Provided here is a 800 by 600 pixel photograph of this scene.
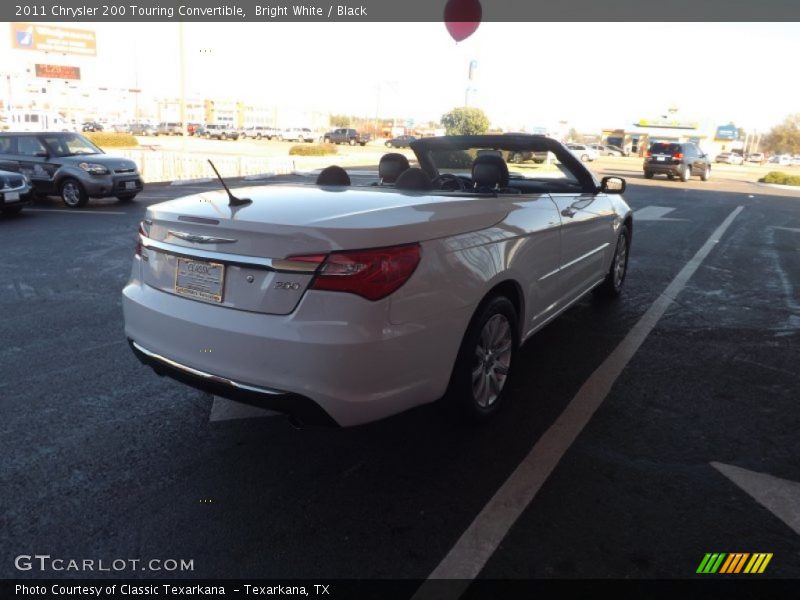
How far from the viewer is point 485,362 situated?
11.3ft

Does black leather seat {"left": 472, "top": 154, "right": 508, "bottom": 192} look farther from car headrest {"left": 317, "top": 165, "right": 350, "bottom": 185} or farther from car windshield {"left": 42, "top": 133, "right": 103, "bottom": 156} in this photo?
car windshield {"left": 42, "top": 133, "right": 103, "bottom": 156}

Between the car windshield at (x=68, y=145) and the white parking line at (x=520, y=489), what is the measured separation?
13.0 m

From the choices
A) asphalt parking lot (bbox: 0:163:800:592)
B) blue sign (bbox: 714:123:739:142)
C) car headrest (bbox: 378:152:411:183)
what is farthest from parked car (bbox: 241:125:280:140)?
asphalt parking lot (bbox: 0:163:800:592)

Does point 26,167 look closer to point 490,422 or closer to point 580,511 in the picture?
point 490,422

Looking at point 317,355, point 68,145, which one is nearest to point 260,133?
point 68,145

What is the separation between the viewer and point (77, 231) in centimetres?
988

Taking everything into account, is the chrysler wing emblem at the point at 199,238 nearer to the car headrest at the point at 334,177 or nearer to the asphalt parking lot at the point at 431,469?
the asphalt parking lot at the point at 431,469

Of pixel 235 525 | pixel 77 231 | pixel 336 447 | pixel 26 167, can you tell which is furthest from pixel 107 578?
pixel 26 167

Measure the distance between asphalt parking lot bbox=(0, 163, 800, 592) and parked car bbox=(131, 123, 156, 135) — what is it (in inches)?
3148

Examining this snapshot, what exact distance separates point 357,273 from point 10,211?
432 inches

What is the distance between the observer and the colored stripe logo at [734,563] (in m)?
2.43
